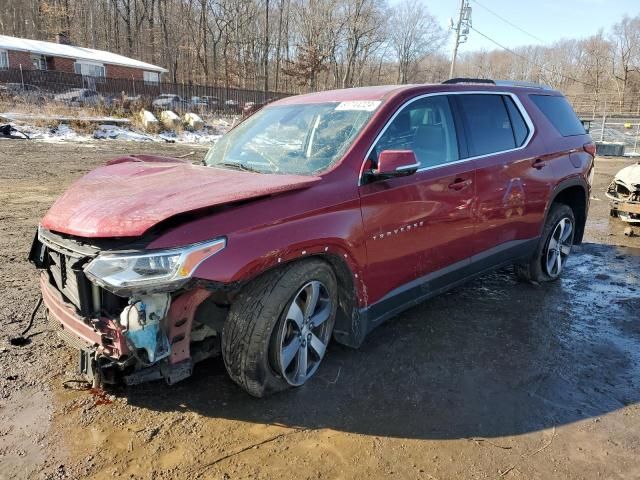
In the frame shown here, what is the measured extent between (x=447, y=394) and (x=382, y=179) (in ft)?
4.66

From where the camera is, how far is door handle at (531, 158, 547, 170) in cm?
451

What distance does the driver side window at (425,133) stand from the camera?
133 inches

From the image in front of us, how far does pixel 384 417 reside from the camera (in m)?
2.84

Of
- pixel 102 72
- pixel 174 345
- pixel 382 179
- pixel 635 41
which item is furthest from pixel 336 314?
pixel 635 41

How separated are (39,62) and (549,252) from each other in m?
A: 42.5

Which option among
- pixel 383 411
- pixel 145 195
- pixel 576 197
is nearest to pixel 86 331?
pixel 145 195

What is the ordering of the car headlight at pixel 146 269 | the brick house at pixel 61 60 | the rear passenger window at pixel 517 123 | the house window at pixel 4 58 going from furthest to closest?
the brick house at pixel 61 60
the house window at pixel 4 58
the rear passenger window at pixel 517 123
the car headlight at pixel 146 269

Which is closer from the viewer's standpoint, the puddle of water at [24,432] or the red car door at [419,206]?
the puddle of water at [24,432]

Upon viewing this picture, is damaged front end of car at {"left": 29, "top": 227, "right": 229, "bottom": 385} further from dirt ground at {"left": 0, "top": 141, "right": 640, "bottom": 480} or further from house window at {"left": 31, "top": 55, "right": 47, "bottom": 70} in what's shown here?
house window at {"left": 31, "top": 55, "right": 47, "bottom": 70}

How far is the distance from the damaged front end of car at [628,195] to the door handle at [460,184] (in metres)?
5.23

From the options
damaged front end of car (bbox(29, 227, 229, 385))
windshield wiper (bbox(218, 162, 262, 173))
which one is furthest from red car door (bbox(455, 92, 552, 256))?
damaged front end of car (bbox(29, 227, 229, 385))

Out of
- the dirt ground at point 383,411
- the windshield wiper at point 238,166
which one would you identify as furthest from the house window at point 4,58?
the windshield wiper at point 238,166

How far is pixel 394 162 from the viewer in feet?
9.84

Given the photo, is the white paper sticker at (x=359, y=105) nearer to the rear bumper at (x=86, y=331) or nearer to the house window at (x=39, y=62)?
the rear bumper at (x=86, y=331)
